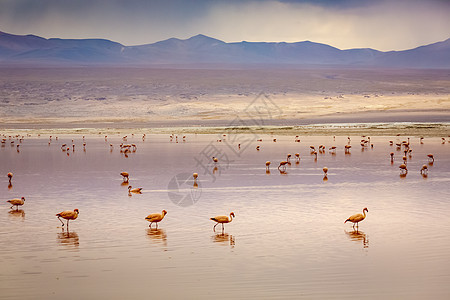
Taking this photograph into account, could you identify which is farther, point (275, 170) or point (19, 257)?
point (275, 170)

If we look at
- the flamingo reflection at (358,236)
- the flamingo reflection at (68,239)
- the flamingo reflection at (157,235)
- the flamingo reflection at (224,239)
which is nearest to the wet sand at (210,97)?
the flamingo reflection at (358,236)

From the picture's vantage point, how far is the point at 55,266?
32.8ft

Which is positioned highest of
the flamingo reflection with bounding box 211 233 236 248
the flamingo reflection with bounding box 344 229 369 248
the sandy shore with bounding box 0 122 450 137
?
the flamingo reflection with bounding box 344 229 369 248

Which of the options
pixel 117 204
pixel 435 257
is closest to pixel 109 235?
pixel 117 204

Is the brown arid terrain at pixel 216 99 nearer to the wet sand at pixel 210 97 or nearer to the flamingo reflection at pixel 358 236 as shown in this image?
the wet sand at pixel 210 97

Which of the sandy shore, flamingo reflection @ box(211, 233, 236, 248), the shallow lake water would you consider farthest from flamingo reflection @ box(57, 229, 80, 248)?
the sandy shore

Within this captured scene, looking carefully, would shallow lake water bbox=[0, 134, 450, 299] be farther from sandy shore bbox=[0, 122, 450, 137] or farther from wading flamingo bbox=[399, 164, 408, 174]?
sandy shore bbox=[0, 122, 450, 137]

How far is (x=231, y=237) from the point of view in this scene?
12094mm

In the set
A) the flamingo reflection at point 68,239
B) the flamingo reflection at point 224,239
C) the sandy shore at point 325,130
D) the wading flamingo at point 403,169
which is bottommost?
the sandy shore at point 325,130

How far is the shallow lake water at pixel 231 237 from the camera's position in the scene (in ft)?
29.4

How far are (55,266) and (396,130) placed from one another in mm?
44113

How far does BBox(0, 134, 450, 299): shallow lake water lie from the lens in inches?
353

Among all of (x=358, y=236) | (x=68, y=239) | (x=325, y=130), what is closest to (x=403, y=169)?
(x=358, y=236)

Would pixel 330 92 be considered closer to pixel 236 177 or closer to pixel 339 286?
pixel 236 177
